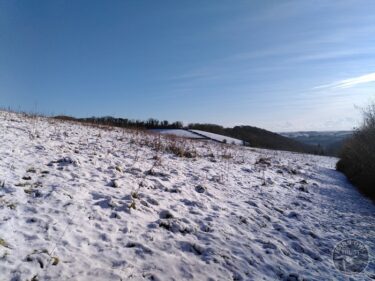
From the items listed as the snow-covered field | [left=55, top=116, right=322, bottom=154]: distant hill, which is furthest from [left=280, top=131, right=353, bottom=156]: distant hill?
the snow-covered field

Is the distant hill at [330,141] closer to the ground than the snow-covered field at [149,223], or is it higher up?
higher up

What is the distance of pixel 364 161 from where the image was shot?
49.3ft

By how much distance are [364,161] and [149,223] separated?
14.2 meters

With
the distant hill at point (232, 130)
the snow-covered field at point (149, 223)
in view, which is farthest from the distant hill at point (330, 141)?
the snow-covered field at point (149, 223)

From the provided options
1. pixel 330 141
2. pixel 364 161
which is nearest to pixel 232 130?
pixel 330 141

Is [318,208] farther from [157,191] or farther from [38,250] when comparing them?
[38,250]

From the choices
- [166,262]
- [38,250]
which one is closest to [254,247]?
[166,262]

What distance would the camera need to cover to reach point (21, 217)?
14.4ft

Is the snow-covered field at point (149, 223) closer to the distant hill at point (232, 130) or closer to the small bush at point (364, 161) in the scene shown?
the small bush at point (364, 161)

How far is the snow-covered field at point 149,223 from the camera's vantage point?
3.85 meters

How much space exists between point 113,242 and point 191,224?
159 cm

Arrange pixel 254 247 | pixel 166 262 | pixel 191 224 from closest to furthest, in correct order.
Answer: pixel 166 262 < pixel 254 247 < pixel 191 224

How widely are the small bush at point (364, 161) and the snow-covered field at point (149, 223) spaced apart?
486 centimetres

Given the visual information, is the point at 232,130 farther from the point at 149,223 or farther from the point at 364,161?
the point at 149,223
